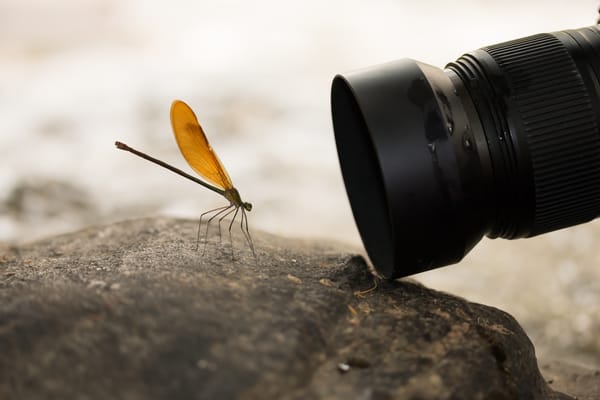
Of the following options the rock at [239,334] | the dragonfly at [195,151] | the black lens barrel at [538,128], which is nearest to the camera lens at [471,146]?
the black lens barrel at [538,128]

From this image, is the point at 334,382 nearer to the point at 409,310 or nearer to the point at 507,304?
the point at 409,310

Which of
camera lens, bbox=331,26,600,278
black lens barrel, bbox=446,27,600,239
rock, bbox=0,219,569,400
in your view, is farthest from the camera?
black lens barrel, bbox=446,27,600,239

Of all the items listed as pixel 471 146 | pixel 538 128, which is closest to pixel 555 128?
pixel 538 128

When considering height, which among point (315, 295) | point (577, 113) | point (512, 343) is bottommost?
point (512, 343)

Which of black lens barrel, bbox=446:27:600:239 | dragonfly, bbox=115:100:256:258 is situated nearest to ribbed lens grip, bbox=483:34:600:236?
black lens barrel, bbox=446:27:600:239

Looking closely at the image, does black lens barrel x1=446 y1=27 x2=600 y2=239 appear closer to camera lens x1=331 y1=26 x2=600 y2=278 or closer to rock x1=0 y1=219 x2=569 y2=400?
camera lens x1=331 y1=26 x2=600 y2=278

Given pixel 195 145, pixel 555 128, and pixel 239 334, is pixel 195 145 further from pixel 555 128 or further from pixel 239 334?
pixel 555 128

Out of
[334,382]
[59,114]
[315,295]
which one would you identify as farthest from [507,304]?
[59,114]
